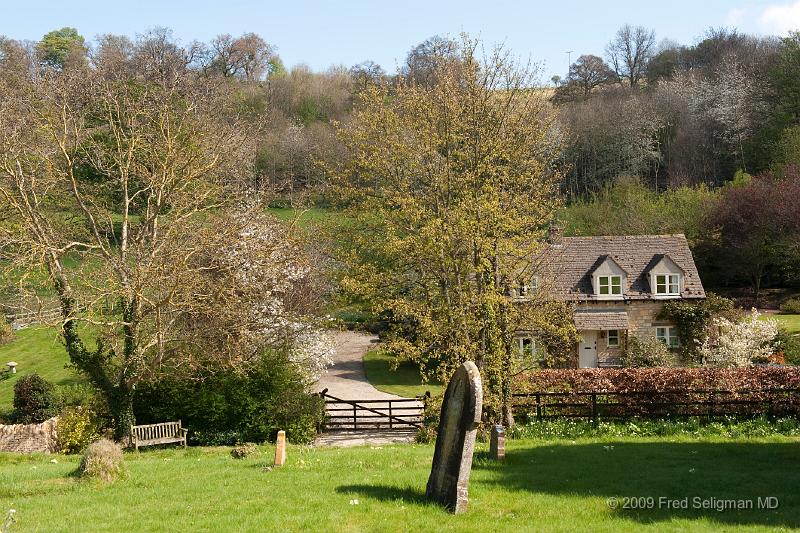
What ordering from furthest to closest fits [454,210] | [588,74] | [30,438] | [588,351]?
[588,74]
[588,351]
[30,438]
[454,210]

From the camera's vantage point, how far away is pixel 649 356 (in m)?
34.8

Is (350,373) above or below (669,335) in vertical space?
below

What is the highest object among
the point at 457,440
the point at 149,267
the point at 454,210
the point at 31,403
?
the point at 454,210

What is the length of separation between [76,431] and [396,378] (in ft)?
60.3

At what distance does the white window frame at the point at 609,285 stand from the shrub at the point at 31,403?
26628 millimetres

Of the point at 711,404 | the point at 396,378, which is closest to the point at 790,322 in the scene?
the point at 396,378

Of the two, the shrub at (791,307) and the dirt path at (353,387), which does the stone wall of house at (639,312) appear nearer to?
the dirt path at (353,387)

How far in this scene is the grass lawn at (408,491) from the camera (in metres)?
11.2

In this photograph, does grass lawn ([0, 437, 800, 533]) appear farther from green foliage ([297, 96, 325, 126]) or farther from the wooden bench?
green foliage ([297, 96, 325, 126])

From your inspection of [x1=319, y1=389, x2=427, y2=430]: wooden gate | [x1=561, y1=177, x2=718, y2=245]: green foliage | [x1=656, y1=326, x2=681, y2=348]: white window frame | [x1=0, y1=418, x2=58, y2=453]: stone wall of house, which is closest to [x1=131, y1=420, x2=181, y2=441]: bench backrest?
[x1=0, y1=418, x2=58, y2=453]: stone wall of house

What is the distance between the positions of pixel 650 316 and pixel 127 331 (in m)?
27.6

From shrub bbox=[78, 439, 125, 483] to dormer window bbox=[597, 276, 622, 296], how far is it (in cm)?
3015

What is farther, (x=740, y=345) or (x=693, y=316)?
(x=693, y=316)

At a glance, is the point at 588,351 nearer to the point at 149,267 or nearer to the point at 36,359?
the point at 149,267
